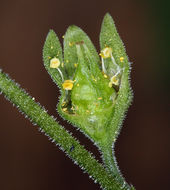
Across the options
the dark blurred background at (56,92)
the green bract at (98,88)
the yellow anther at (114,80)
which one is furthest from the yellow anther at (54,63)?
the dark blurred background at (56,92)

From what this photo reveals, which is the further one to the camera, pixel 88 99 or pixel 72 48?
pixel 72 48

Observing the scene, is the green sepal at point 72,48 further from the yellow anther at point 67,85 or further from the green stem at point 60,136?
the green stem at point 60,136

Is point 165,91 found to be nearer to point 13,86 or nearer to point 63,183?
point 63,183

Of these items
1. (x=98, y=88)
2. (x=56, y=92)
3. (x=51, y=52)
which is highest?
(x=56, y=92)

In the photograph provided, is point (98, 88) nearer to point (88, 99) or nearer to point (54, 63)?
point (88, 99)

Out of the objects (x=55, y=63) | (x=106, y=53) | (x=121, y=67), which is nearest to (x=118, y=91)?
(x=121, y=67)

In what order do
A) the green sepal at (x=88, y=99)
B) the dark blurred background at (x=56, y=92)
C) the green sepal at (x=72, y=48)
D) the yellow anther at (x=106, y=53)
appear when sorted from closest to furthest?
1. the green sepal at (x=88, y=99)
2. the yellow anther at (x=106, y=53)
3. the green sepal at (x=72, y=48)
4. the dark blurred background at (x=56, y=92)
